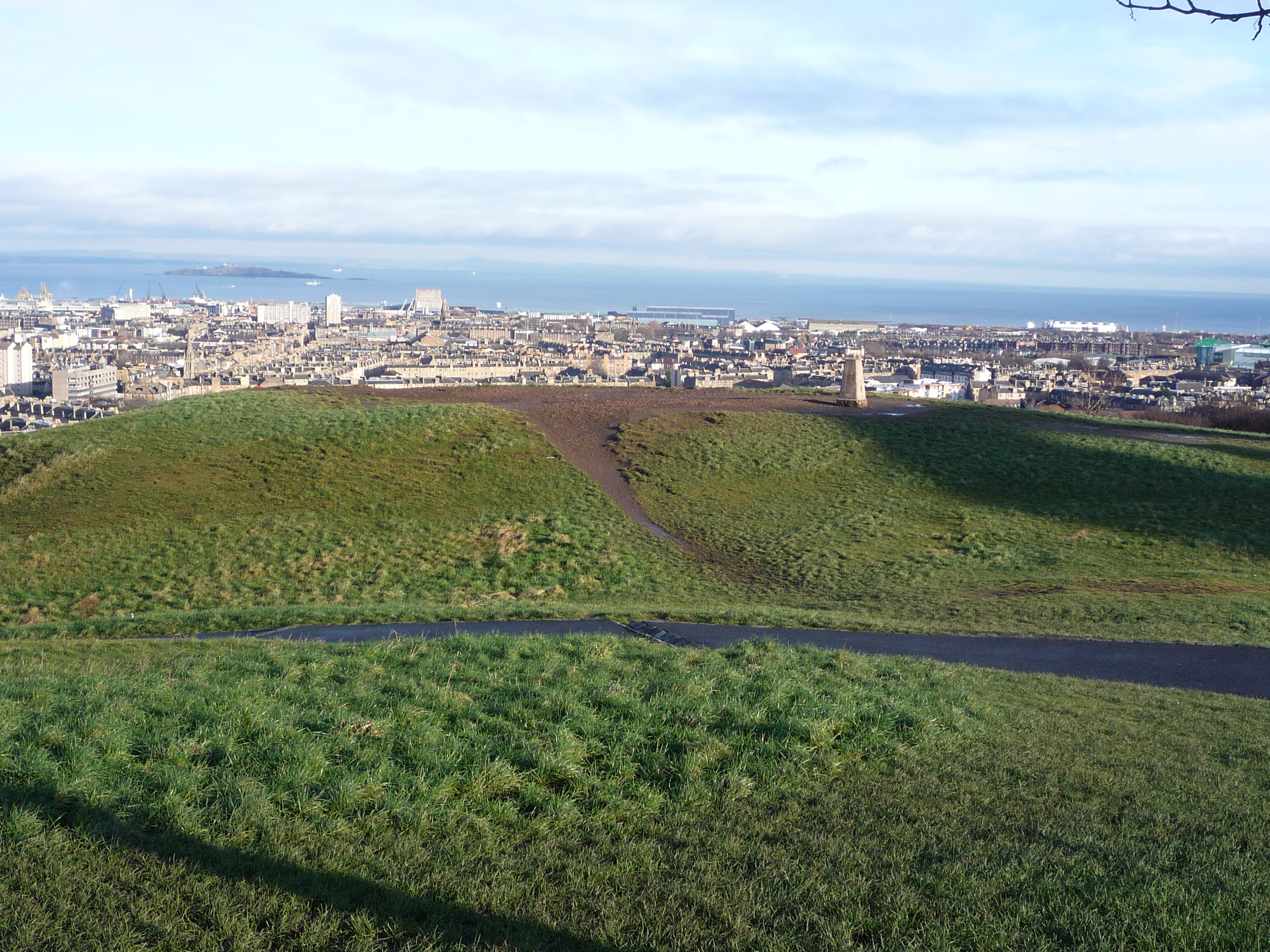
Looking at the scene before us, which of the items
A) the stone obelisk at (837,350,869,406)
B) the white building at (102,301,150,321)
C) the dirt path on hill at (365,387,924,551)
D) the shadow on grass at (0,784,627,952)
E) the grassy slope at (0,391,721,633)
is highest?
the white building at (102,301,150,321)

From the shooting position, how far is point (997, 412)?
2981 centimetres

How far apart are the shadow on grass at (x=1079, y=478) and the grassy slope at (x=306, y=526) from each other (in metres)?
8.64

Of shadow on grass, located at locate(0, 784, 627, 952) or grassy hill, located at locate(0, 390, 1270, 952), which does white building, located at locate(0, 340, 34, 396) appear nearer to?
grassy hill, located at locate(0, 390, 1270, 952)

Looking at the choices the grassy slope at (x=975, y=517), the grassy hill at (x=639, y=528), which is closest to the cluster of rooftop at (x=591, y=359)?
the grassy hill at (x=639, y=528)

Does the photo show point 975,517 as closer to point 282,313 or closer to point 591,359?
point 591,359

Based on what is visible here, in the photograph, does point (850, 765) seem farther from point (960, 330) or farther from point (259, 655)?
point (960, 330)

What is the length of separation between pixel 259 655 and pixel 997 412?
84.2 ft

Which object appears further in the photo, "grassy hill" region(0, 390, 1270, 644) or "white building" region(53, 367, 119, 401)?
"white building" region(53, 367, 119, 401)

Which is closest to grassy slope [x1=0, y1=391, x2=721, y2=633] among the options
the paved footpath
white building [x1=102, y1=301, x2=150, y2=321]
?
the paved footpath

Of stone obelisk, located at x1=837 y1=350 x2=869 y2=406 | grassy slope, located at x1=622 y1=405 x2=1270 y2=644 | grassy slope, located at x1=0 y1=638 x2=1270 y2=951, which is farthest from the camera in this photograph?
stone obelisk, located at x1=837 y1=350 x2=869 y2=406

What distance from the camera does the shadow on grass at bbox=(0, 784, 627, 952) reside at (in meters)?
4.33

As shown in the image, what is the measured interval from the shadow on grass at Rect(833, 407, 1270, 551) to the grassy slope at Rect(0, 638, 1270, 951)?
13.6 meters

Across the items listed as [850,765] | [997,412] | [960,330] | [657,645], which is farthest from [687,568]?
[960,330]

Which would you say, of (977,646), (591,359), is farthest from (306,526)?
(591,359)
